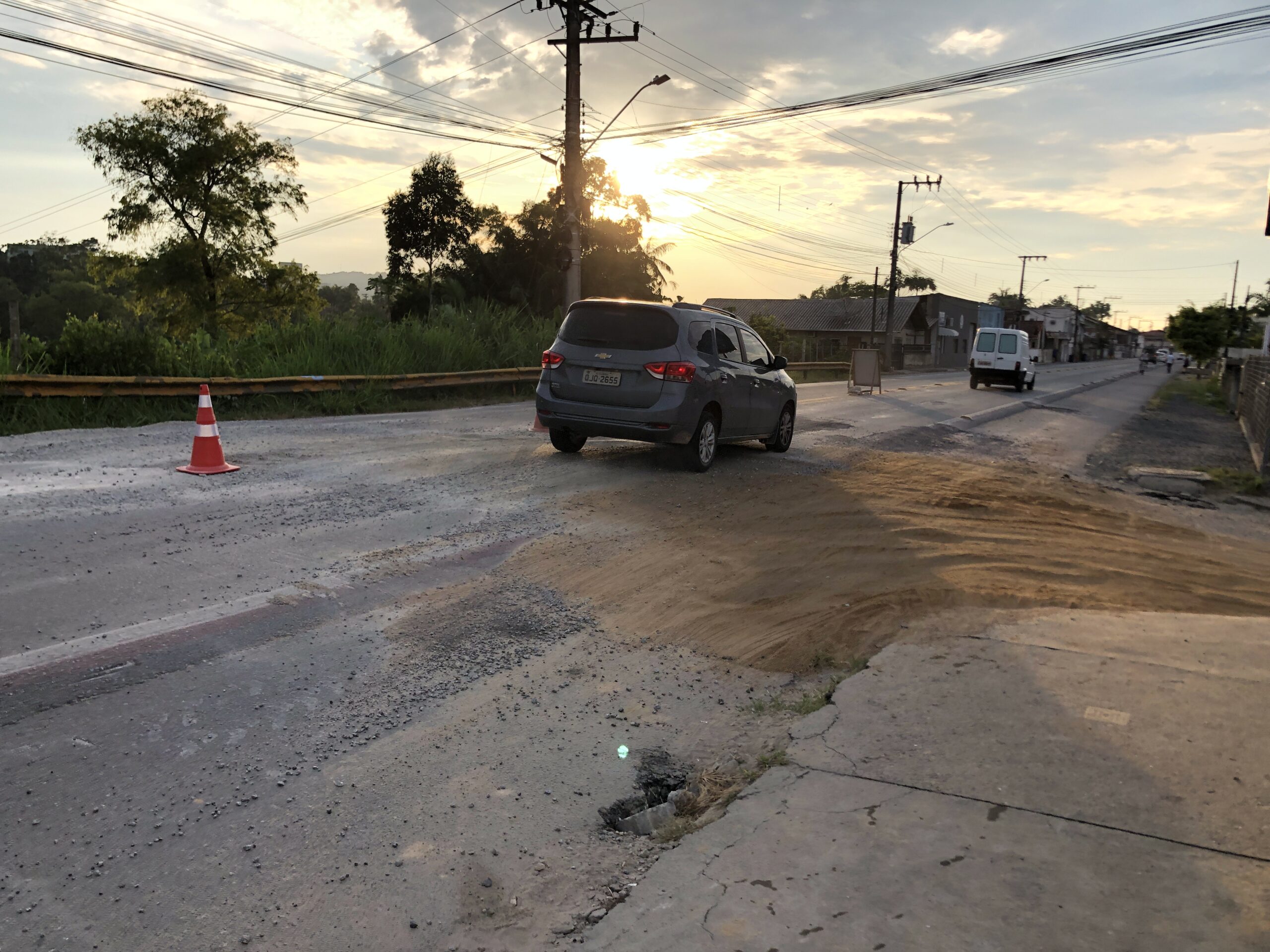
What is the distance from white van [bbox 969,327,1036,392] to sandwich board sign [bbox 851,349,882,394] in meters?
5.96

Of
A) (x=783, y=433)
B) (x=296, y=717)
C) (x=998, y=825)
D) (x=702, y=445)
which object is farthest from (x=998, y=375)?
(x=296, y=717)

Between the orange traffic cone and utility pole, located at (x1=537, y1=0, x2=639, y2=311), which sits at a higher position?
utility pole, located at (x1=537, y1=0, x2=639, y2=311)

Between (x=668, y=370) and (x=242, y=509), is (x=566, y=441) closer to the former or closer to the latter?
(x=668, y=370)

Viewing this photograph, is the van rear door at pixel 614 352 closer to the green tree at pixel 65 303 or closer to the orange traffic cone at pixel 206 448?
the orange traffic cone at pixel 206 448

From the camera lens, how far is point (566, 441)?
10.9 metres

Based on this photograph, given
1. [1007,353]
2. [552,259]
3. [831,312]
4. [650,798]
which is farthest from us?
[831,312]

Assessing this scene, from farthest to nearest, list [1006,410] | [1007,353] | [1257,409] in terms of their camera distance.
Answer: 1. [1007,353]
2. [1006,410]
3. [1257,409]

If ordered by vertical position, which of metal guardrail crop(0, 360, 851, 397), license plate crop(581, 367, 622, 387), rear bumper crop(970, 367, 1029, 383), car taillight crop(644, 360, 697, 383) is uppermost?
car taillight crop(644, 360, 697, 383)

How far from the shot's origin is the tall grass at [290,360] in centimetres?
1274

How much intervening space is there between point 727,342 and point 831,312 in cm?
7127

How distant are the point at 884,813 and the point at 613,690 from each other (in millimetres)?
1505

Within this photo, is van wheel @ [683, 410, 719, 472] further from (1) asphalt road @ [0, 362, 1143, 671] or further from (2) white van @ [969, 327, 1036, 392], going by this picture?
(2) white van @ [969, 327, 1036, 392]

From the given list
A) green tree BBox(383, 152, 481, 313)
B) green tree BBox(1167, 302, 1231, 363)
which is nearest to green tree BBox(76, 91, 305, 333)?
green tree BBox(383, 152, 481, 313)

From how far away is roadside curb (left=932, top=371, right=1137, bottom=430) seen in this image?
1938cm
